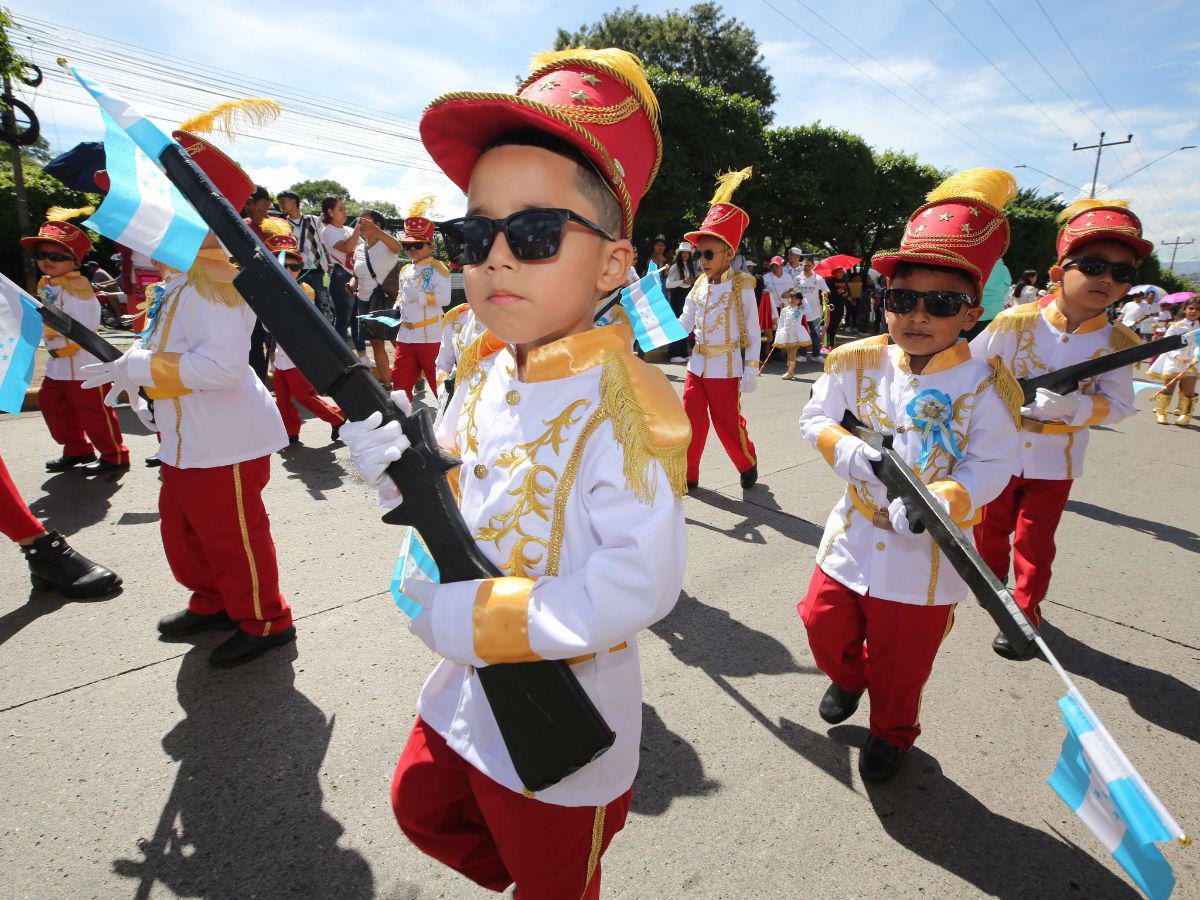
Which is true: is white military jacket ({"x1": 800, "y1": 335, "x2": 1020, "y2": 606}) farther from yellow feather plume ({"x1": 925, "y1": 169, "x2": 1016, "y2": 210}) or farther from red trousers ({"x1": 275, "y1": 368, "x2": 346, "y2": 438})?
red trousers ({"x1": 275, "y1": 368, "x2": 346, "y2": 438})

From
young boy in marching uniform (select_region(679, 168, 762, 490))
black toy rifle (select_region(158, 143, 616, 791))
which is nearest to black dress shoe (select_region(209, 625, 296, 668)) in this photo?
black toy rifle (select_region(158, 143, 616, 791))

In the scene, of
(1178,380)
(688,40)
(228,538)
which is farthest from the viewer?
(688,40)

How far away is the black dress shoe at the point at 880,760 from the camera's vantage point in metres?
2.38

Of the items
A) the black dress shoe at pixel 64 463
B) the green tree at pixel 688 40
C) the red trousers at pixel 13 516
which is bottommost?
the black dress shoe at pixel 64 463

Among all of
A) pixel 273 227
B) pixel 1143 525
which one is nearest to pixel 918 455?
pixel 273 227

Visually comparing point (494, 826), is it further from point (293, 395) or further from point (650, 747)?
point (293, 395)

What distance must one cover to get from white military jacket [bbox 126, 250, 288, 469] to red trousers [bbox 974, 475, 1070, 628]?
3.72m

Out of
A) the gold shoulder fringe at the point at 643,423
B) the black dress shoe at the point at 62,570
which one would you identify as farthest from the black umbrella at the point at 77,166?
the gold shoulder fringe at the point at 643,423

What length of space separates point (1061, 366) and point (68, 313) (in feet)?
22.0

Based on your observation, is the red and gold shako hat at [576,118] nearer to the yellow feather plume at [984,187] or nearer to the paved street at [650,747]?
the yellow feather plume at [984,187]

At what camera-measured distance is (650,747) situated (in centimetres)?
255

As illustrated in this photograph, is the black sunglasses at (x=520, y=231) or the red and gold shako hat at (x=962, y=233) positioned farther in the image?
the red and gold shako hat at (x=962, y=233)

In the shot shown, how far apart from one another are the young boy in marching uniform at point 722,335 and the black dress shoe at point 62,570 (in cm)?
392

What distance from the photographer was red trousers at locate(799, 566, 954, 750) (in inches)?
89.4
